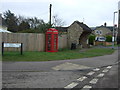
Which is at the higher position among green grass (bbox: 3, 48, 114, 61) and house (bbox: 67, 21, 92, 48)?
house (bbox: 67, 21, 92, 48)

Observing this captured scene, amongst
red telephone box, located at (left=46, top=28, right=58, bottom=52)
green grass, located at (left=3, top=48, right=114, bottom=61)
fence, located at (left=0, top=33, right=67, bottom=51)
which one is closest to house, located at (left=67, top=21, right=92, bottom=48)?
red telephone box, located at (left=46, top=28, right=58, bottom=52)

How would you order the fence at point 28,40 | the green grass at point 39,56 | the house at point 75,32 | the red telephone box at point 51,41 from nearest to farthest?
the green grass at point 39,56
the fence at point 28,40
the red telephone box at point 51,41
the house at point 75,32

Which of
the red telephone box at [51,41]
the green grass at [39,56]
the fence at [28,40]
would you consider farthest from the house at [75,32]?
the green grass at [39,56]

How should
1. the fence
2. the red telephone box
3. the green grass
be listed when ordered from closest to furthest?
the green grass < the fence < the red telephone box

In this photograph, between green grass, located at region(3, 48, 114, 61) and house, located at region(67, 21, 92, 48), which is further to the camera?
house, located at region(67, 21, 92, 48)

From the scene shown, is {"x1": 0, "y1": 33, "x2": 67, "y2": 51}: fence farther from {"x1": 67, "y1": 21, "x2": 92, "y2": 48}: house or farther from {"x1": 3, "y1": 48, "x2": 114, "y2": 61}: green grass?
{"x1": 67, "y1": 21, "x2": 92, "y2": 48}: house

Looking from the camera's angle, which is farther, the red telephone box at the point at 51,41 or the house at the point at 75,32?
the house at the point at 75,32

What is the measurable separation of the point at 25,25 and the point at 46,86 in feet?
164

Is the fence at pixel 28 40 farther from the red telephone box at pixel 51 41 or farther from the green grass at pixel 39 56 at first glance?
the green grass at pixel 39 56

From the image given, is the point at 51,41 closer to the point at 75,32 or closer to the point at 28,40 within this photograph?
the point at 28,40

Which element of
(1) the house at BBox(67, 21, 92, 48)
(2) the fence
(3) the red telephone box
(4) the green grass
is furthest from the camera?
(1) the house at BBox(67, 21, 92, 48)

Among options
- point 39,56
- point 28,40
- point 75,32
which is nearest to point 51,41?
point 28,40

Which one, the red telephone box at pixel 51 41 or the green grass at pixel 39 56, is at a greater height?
the red telephone box at pixel 51 41

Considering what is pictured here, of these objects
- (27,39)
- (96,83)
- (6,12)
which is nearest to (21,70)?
(96,83)
